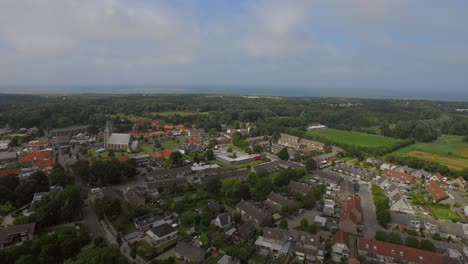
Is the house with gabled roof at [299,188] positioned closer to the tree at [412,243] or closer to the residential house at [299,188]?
the residential house at [299,188]

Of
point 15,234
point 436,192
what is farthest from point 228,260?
point 436,192

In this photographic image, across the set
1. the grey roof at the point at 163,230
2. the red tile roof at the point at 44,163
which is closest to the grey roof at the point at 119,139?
the red tile roof at the point at 44,163

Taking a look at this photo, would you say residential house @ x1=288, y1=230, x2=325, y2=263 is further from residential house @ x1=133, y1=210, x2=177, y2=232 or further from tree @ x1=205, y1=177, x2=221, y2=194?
residential house @ x1=133, y1=210, x2=177, y2=232

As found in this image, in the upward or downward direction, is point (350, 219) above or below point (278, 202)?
above

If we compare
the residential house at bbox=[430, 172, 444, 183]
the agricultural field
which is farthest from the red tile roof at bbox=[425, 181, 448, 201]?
the agricultural field

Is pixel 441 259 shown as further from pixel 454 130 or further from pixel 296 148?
pixel 454 130

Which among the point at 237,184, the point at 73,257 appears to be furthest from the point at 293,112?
the point at 73,257

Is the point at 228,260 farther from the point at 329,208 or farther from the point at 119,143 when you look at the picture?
the point at 119,143
